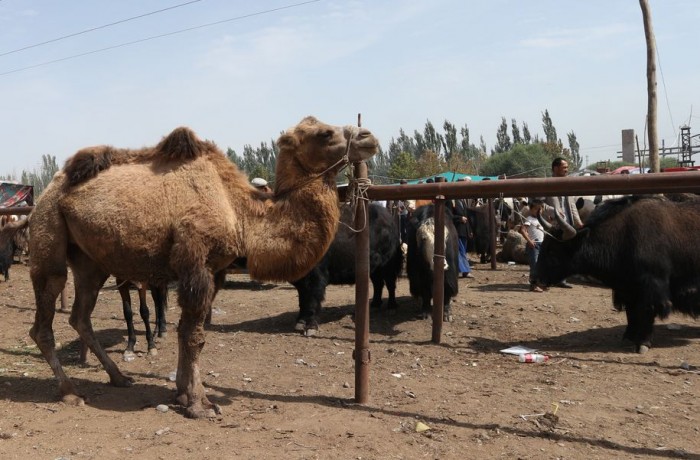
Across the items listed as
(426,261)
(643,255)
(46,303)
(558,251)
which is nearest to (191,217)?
(46,303)

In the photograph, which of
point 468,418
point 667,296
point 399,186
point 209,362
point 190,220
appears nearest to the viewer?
point 468,418

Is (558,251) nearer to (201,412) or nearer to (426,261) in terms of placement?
(426,261)

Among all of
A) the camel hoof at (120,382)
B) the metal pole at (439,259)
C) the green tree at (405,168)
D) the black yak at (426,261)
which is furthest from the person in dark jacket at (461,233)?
the green tree at (405,168)

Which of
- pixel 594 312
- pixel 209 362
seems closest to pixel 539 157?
pixel 594 312

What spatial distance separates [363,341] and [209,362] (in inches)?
98.0

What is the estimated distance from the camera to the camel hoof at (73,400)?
226 inches

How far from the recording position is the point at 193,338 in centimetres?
551

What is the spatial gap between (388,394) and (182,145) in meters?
2.95

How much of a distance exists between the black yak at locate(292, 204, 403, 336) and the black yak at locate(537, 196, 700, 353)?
291cm

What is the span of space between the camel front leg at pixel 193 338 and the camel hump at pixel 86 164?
1.50 meters

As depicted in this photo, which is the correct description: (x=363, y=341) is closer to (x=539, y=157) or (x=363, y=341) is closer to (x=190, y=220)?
(x=190, y=220)

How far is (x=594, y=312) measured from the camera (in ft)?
33.6

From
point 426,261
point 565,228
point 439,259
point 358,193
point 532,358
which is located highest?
point 358,193

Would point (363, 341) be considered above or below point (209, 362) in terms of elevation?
above
